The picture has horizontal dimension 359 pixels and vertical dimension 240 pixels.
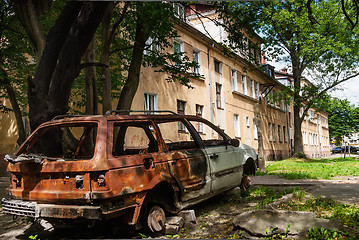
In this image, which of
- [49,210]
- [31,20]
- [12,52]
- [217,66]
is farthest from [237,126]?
[49,210]

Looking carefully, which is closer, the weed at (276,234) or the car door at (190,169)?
the weed at (276,234)

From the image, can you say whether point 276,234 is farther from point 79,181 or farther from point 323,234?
point 79,181

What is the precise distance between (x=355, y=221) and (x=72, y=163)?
13.2 ft

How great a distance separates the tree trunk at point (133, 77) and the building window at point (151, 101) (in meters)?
5.17

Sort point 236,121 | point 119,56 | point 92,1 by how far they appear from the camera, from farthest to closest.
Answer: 1. point 236,121
2. point 119,56
3. point 92,1

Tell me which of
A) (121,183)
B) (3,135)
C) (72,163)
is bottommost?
(121,183)

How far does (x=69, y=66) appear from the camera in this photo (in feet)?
19.5

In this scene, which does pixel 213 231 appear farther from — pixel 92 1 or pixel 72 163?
pixel 92 1

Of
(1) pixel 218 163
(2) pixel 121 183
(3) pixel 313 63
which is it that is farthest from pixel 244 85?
(2) pixel 121 183

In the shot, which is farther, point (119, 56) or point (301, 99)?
point (301, 99)

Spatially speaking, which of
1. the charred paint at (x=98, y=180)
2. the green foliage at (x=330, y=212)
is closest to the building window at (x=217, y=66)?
the green foliage at (x=330, y=212)

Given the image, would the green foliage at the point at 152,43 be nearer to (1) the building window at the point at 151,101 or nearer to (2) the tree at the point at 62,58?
(1) the building window at the point at 151,101

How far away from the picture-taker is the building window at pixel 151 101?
49.3 ft

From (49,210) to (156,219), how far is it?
142cm
